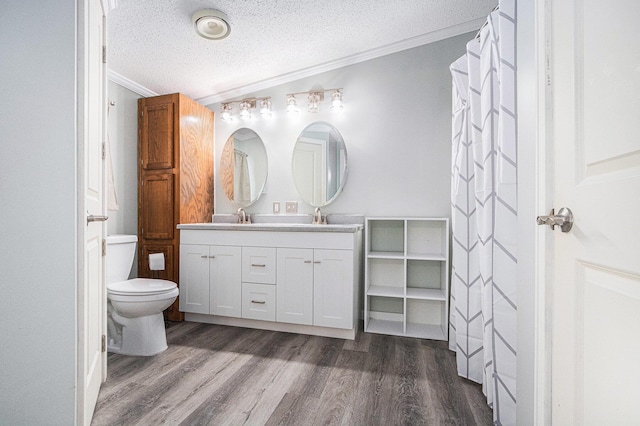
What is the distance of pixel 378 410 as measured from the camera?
4.73ft

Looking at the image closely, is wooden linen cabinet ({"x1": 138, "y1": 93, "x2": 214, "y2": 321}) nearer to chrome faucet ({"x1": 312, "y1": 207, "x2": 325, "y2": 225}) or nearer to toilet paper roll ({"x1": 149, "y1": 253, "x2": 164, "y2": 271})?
toilet paper roll ({"x1": 149, "y1": 253, "x2": 164, "y2": 271})

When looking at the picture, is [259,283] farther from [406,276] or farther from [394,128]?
[394,128]

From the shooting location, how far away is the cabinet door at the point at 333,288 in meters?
2.26

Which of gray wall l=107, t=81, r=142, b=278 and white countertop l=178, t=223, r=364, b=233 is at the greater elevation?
gray wall l=107, t=81, r=142, b=278

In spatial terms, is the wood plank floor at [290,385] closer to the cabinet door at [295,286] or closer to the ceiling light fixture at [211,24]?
the cabinet door at [295,286]

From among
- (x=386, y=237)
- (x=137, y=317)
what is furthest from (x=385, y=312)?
(x=137, y=317)

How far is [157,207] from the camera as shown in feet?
9.08

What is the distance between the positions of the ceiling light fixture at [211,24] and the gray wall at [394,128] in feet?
2.95

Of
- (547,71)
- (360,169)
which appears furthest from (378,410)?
(360,169)

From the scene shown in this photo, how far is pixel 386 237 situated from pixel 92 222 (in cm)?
210

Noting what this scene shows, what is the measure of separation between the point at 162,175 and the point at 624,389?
3032mm

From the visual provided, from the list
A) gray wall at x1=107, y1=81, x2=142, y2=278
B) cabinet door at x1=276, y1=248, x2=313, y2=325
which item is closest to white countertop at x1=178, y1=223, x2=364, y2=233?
cabinet door at x1=276, y1=248, x2=313, y2=325

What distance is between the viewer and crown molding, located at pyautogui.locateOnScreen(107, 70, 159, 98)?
102 inches

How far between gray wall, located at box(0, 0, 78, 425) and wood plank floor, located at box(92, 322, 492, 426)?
474mm
